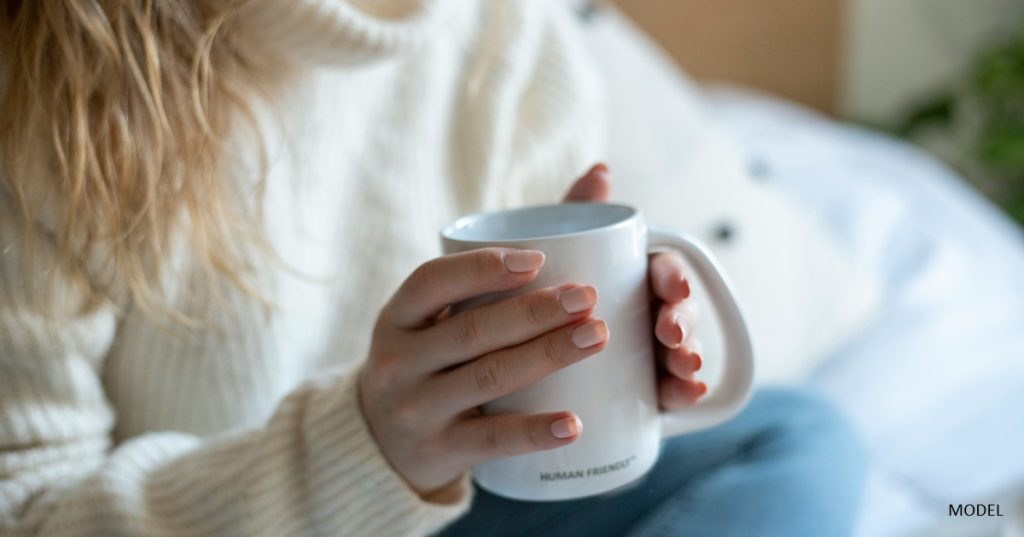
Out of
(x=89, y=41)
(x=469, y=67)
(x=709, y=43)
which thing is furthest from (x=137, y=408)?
(x=709, y=43)

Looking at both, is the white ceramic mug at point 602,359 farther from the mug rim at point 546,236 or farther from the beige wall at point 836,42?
the beige wall at point 836,42

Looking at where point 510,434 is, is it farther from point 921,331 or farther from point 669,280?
point 921,331

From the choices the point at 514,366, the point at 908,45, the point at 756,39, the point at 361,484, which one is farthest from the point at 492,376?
the point at 908,45

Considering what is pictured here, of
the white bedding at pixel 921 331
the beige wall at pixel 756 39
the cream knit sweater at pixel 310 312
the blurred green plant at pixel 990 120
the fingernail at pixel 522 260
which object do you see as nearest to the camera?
the fingernail at pixel 522 260

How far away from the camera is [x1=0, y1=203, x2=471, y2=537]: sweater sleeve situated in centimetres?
48

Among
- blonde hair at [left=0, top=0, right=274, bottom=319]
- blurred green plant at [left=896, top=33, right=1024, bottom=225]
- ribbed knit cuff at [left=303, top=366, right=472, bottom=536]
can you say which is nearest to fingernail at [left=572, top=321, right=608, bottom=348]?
ribbed knit cuff at [left=303, top=366, right=472, bottom=536]

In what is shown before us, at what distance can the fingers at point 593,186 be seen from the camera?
542mm

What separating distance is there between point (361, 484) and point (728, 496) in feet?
0.71

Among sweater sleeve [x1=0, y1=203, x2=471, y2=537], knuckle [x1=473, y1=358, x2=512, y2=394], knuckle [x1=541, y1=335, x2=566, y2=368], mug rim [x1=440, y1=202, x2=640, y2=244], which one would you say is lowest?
sweater sleeve [x1=0, y1=203, x2=471, y2=537]

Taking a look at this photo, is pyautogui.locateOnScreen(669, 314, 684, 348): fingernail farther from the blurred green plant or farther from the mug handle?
the blurred green plant

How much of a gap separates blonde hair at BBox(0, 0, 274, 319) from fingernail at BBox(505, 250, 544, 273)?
21 centimetres

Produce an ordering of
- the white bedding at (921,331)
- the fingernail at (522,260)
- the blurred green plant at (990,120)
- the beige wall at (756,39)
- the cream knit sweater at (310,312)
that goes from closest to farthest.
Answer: the fingernail at (522,260), the cream knit sweater at (310,312), the white bedding at (921,331), the blurred green plant at (990,120), the beige wall at (756,39)

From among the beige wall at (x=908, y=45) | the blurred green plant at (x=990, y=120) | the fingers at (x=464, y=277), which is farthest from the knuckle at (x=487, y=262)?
the beige wall at (x=908, y=45)

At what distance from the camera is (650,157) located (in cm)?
99
